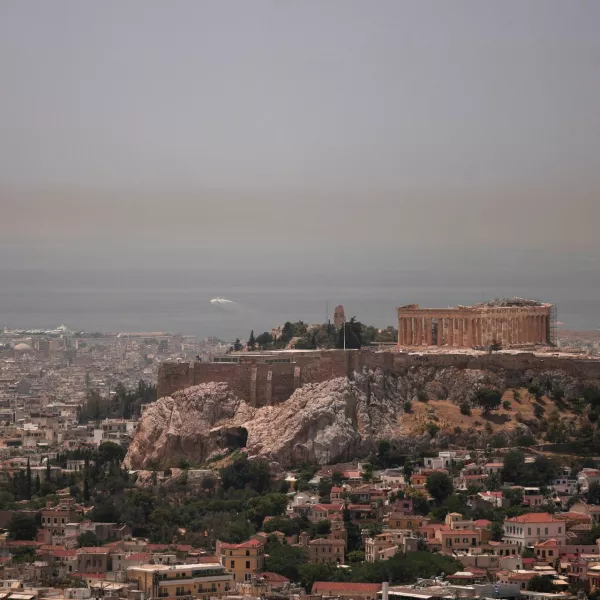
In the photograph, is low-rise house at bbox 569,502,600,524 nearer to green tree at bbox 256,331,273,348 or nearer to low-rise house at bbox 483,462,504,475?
low-rise house at bbox 483,462,504,475

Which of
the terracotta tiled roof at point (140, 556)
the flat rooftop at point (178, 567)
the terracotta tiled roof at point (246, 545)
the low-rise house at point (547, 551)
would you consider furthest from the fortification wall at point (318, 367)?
the flat rooftop at point (178, 567)

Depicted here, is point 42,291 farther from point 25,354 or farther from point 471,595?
point 471,595

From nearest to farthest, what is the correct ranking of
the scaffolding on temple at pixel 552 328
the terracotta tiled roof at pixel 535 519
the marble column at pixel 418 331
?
the terracotta tiled roof at pixel 535 519
the marble column at pixel 418 331
the scaffolding on temple at pixel 552 328

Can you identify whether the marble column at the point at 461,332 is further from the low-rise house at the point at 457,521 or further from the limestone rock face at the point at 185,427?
the low-rise house at the point at 457,521

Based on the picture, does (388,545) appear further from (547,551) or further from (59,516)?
(59,516)

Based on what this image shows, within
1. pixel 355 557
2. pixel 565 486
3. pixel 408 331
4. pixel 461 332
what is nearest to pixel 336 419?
pixel 565 486

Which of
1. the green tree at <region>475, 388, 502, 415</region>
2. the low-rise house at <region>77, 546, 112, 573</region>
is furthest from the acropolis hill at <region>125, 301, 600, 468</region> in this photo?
the low-rise house at <region>77, 546, 112, 573</region>

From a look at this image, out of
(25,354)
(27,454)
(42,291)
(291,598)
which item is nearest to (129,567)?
(291,598)

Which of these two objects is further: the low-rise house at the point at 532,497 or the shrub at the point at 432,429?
the shrub at the point at 432,429
